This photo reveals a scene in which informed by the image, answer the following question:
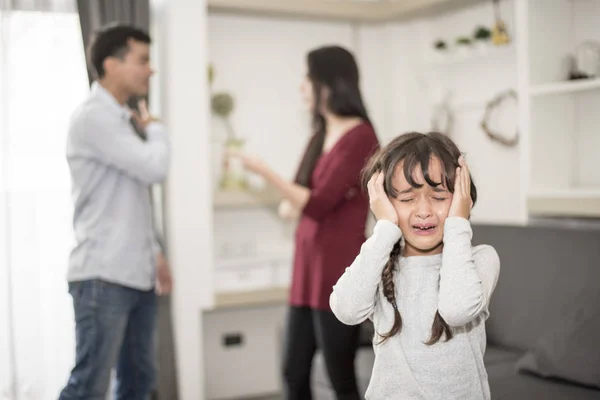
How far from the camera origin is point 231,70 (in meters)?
3.80

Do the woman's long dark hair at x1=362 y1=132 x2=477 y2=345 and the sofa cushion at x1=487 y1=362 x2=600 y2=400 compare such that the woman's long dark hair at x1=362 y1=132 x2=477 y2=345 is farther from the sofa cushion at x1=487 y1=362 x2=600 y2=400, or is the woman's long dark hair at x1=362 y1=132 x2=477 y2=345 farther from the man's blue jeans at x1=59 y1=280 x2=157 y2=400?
the man's blue jeans at x1=59 y1=280 x2=157 y2=400

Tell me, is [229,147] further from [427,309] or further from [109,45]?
[427,309]

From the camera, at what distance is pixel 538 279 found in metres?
2.64

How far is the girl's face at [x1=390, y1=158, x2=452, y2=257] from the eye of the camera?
5.06 ft

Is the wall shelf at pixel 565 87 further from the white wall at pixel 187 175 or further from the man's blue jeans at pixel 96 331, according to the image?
the man's blue jeans at pixel 96 331

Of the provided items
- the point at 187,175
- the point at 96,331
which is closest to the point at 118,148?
the point at 96,331

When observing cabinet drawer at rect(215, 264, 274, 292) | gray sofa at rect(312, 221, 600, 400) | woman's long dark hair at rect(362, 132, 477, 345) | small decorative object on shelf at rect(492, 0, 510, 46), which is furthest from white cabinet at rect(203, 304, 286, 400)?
woman's long dark hair at rect(362, 132, 477, 345)

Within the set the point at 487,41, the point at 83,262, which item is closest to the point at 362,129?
the point at 83,262

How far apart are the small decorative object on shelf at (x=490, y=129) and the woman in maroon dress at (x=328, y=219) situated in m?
1.26

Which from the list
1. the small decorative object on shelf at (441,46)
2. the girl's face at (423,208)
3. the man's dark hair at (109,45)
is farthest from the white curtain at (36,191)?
the girl's face at (423,208)

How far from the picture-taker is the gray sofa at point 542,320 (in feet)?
7.41

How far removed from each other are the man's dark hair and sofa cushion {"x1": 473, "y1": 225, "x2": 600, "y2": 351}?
1.57 m

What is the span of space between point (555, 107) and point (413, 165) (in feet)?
5.68

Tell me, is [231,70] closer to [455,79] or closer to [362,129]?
[455,79]
